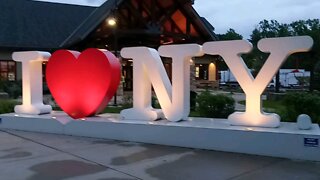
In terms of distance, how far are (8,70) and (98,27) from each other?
8.25 m

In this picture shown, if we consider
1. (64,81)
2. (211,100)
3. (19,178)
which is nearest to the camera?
(19,178)

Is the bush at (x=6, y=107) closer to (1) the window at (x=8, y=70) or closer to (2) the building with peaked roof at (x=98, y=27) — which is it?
(2) the building with peaked roof at (x=98, y=27)

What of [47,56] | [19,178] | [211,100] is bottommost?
[19,178]

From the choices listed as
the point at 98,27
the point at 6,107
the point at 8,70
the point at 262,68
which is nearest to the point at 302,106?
the point at 262,68

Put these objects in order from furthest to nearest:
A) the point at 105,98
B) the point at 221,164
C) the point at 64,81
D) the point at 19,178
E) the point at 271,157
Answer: the point at 64,81, the point at 105,98, the point at 271,157, the point at 221,164, the point at 19,178

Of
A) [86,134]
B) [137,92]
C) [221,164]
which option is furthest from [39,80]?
[221,164]

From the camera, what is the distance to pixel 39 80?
39.9 feet

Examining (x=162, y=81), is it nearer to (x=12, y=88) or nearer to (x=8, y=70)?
(x=12, y=88)

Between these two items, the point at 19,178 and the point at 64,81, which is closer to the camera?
the point at 19,178

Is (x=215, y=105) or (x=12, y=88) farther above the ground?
(x=12, y=88)

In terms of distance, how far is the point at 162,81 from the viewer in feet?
32.2

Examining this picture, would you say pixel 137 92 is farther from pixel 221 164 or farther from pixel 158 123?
pixel 221 164

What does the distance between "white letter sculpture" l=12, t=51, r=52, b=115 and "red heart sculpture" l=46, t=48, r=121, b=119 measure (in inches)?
20.2

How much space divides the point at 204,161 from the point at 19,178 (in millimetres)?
3267
